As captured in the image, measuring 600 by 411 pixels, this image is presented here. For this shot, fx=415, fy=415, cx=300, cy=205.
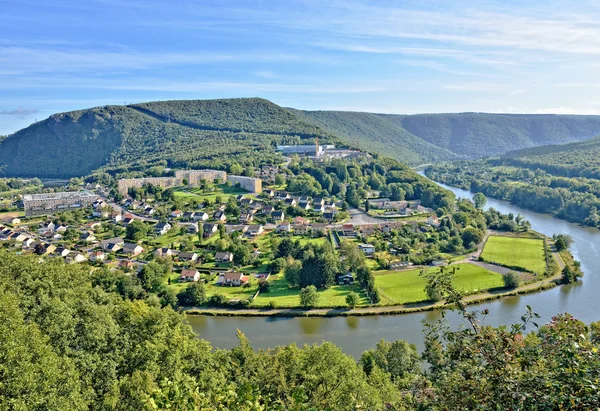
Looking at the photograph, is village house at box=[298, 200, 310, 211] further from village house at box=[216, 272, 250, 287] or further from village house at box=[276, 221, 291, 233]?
village house at box=[216, 272, 250, 287]

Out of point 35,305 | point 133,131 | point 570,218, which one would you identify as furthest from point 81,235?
point 133,131

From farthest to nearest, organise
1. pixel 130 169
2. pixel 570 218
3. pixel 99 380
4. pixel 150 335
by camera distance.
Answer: pixel 130 169 < pixel 570 218 < pixel 150 335 < pixel 99 380

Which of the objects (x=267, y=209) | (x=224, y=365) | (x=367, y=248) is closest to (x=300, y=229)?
(x=367, y=248)

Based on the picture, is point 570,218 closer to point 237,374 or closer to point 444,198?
point 444,198

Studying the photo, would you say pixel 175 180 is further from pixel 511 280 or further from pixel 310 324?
pixel 511 280

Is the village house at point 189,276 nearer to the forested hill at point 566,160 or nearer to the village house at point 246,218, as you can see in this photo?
the village house at point 246,218

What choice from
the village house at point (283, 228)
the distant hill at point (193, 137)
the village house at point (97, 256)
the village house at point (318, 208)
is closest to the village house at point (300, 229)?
the village house at point (283, 228)
